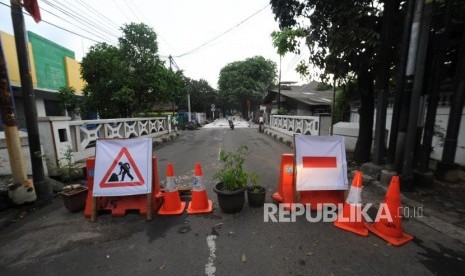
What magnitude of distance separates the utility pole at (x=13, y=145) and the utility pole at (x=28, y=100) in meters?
0.21

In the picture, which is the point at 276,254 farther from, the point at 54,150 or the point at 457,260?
the point at 54,150

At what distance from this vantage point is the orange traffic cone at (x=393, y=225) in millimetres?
3335

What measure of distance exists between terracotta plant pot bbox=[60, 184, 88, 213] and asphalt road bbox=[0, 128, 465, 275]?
7.7 inches

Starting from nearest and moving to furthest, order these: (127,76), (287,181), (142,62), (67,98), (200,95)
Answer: (287,181), (67,98), (127,76), (142,62), (200,95)

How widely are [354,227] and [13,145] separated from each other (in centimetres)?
639

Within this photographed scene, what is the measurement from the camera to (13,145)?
4.66 meters

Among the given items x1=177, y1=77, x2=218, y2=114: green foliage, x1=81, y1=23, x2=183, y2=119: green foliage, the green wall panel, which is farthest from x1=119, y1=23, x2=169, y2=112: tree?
x1=177, y1=77, x2=218, y2=114: green foliage

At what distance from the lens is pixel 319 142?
4445mm

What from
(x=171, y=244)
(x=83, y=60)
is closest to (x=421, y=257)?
(x=171, y=244)

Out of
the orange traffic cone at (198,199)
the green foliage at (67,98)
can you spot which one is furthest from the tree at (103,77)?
the orange traffic cone at (198,199)

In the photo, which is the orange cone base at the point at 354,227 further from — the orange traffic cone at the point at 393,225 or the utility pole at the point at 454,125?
the utility pole at the point at 454,125

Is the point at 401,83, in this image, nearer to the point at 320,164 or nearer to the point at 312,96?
the point at 320,164

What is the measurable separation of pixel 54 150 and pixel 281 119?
14.0m

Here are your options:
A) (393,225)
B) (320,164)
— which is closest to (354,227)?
(393,225)
